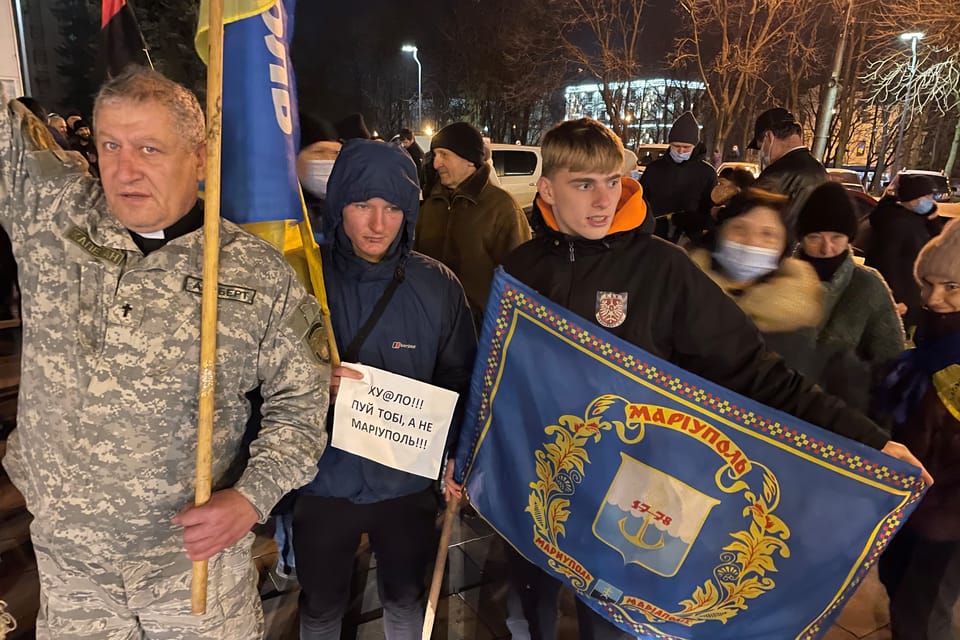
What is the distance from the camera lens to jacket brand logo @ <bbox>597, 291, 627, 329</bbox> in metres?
2.10

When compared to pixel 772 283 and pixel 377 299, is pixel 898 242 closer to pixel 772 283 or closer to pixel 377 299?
pixel 772 283

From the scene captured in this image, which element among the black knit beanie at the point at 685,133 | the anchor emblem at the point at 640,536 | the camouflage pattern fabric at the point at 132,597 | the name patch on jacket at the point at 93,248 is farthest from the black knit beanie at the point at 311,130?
the black knit beanie at the point at 685,133

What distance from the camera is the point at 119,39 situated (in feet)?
7.26

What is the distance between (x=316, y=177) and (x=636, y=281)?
2.32m

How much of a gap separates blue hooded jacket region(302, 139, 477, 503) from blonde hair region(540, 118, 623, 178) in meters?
0.52

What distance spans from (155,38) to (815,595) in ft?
57.6

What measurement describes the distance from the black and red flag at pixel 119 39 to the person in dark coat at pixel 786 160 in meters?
3.17

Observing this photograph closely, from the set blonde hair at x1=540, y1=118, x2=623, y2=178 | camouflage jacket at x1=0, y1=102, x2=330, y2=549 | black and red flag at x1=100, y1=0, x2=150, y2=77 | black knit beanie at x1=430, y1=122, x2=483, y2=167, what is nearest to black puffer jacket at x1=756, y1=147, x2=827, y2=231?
black knit beanie at x1=430, y1=122, x2=483, y2=167

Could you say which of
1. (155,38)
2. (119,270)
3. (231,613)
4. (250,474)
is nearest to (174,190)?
(119,270)

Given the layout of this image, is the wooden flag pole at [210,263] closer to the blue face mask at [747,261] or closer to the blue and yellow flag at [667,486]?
the blue and yellow flag at [667,486]

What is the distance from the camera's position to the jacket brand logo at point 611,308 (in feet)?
6.88

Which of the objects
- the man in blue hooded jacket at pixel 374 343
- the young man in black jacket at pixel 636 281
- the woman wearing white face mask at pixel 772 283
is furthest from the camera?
the woman wearing white face mask at pixel 772 283

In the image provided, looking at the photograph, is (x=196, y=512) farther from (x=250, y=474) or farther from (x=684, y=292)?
(x=684, y=292)

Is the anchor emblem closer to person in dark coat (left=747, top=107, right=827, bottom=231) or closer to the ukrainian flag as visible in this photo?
the ukrainian flag
